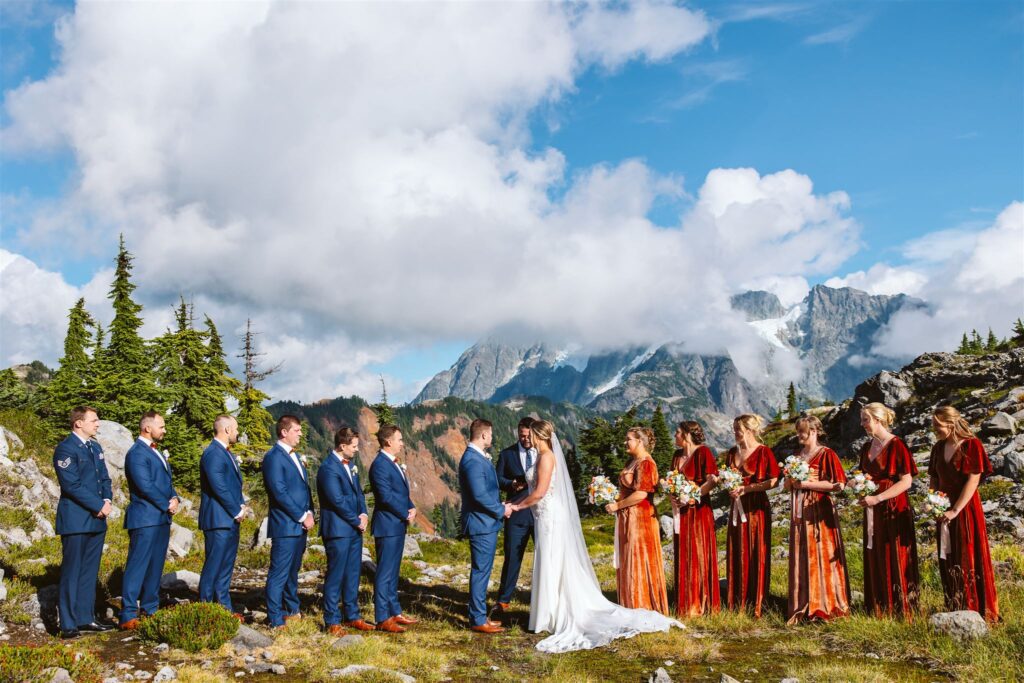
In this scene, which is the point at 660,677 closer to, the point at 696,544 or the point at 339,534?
the point at 696,544

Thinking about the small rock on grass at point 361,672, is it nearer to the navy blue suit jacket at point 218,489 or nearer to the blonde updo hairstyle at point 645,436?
the navy blue suit jacket at point 218,489

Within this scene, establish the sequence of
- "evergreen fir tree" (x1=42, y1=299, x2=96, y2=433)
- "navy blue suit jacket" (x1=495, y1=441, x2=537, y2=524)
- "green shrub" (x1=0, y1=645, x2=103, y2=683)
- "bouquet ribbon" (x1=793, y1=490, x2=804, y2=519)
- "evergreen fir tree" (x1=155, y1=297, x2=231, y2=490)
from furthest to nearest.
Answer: "evergreen fir tree" (x1=155, y1=297, x2=231, y2=490) < "evergreen fir tree" (x1=42, y1=299, x2=96, y2=433) < "navy blue suit jacket" (x1=495, y1=441, x2=537, y2=524) < "bouquet ribbon" (x1=793, y1=490, x2=804, y2=519) < "green shrub" (x1=0, y1=645, x2=103, y2=683)

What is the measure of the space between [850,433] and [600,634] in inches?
1283

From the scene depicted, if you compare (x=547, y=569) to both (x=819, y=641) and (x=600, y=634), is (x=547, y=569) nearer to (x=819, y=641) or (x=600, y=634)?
(x=600, y=634)

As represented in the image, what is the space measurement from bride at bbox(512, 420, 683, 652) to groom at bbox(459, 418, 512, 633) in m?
0.53

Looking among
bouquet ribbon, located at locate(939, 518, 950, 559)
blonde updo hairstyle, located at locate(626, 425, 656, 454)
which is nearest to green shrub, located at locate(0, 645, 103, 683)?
blonde updo hairstyle, located at locate(626, 425, 656, 454)

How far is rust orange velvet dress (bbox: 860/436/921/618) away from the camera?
31.6 ft

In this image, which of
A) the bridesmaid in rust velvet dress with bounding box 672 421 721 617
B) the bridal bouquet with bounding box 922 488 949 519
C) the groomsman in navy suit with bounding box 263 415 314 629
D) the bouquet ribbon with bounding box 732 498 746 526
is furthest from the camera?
the bridesmaid in rust velvet dress with bounding box 672 421 721 617

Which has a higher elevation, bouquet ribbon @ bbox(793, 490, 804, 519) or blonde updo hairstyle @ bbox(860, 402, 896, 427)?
blonde updo hairstyle @ bbox(860, 402, 896, 427)

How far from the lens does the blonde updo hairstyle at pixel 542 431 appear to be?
10.4 meters

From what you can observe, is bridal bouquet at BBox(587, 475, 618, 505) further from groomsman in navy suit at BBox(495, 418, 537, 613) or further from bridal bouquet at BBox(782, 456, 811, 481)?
bridal bouquet at BBox(782, 456, 811, 481)

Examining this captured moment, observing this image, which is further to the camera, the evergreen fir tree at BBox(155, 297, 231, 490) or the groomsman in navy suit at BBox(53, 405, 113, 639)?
the evergreen fir tree at BBox(155, 297, 231, 490)

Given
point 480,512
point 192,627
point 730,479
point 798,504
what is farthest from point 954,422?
point 192,627

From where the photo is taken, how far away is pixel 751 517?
1066cm
